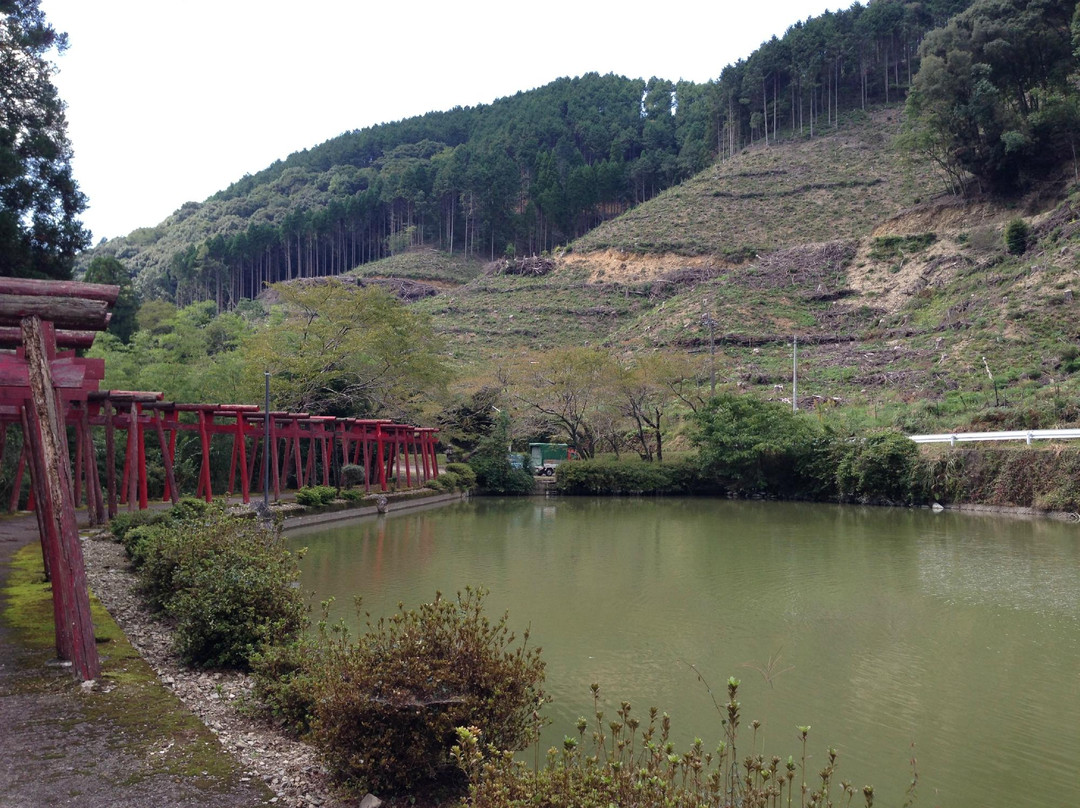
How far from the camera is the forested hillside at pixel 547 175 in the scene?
8425cm

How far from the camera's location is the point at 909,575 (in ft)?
47.2

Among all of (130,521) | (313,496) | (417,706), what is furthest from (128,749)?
(313,496)

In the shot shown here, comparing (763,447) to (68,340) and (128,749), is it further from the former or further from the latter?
(128,749)

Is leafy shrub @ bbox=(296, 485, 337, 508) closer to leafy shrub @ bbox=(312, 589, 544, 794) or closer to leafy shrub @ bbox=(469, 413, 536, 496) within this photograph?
leafy shrub @ bbox=(469, 413, 536, 496)

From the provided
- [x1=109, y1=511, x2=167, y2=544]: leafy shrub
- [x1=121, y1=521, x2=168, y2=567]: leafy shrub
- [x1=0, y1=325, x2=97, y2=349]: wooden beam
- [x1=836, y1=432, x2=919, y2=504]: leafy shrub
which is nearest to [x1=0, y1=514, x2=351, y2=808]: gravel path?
[x1=0, y1=325, x2=97, y2=349]: wooden beam

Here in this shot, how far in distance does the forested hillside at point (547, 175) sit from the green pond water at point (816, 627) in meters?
65.9

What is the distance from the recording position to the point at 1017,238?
47875 millimetres

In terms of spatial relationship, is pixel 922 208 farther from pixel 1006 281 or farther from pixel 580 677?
pixel 580 677

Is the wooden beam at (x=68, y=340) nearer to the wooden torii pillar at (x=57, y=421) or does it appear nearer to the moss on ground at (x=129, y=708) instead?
the wooden torii pillar at (x=57, y=421)

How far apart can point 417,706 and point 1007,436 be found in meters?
27.3

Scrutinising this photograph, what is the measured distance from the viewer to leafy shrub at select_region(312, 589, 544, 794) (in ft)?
15.3

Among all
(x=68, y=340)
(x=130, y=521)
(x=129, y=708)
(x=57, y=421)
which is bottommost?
(x=130, y=521)

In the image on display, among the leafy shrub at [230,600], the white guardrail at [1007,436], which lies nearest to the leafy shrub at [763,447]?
the white guardrail at [1007,436]

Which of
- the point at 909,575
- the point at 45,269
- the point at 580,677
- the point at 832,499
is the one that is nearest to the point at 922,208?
the point at 832,499
